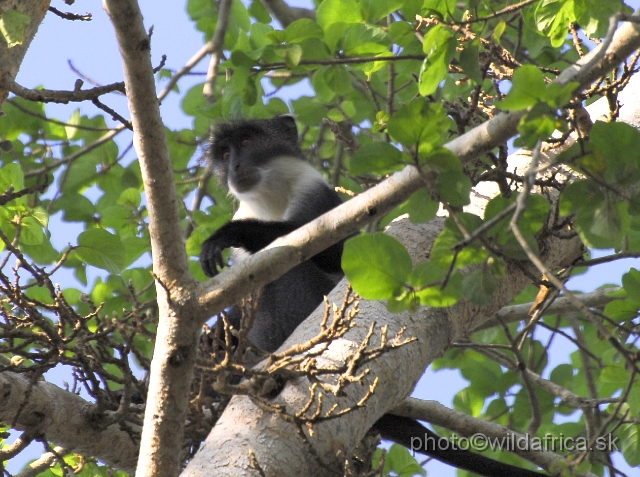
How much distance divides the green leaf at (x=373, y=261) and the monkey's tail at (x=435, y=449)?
5.43 ft

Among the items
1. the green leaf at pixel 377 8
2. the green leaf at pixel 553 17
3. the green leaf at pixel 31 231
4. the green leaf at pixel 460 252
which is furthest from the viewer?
the green leaf at pixel 31 231

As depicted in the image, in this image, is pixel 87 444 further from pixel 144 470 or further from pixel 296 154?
pixel 296 154

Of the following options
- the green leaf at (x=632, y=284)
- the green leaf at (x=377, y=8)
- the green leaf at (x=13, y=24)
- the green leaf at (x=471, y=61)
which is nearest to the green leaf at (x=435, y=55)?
the green leaf at (x=471, y=61)

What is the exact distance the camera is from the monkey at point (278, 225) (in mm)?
3799

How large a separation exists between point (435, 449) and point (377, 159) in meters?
1.99

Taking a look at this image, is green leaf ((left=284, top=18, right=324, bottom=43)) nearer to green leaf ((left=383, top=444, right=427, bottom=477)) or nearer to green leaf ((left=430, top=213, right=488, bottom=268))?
green leaf ((left=430, top=213, right=488, bottom=268))

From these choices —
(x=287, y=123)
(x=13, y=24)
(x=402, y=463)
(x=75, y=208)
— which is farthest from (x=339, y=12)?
(x=75, y=208)

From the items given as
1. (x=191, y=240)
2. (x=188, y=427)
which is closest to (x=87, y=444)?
(x=188, y=427)

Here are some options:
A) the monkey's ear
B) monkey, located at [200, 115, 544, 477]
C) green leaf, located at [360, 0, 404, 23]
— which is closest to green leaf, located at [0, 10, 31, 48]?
green leaf, located at [360, 0, 404, 23]

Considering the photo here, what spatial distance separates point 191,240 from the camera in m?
5.01

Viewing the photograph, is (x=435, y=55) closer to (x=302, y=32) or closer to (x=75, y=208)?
(x=302, y=32)

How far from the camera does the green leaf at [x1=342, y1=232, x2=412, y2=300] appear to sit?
2.15 m

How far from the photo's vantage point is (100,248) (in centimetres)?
354

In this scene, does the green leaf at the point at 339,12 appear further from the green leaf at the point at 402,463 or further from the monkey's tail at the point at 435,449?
the green leaf at the point at 402,463
